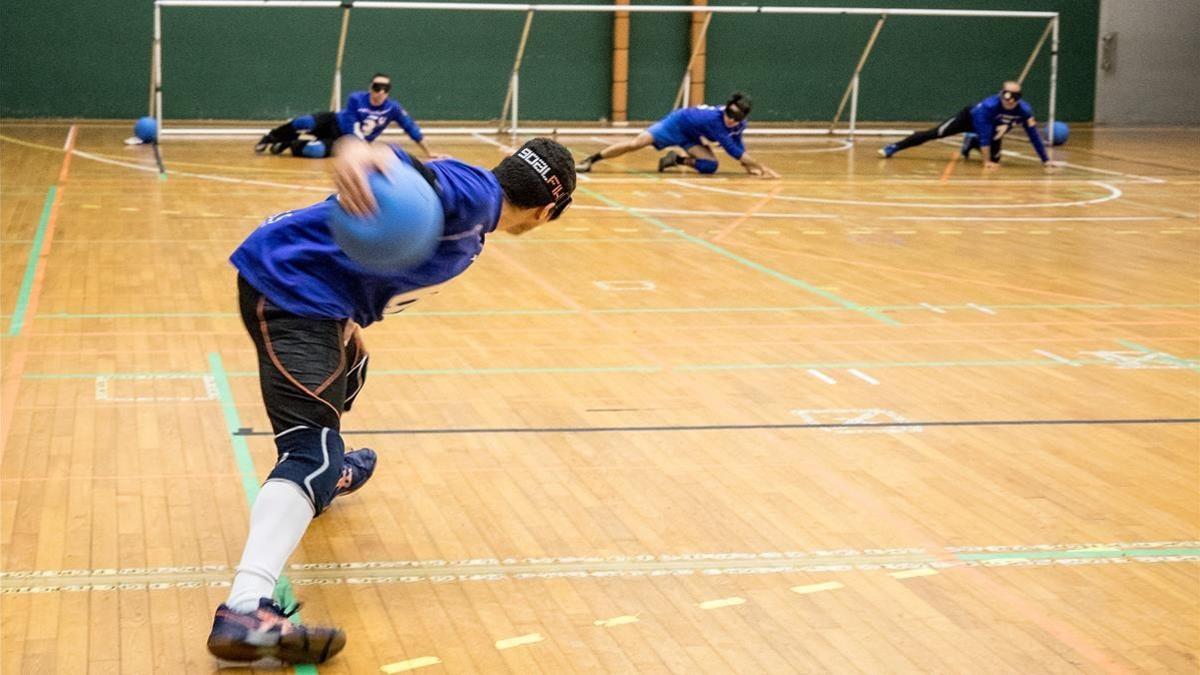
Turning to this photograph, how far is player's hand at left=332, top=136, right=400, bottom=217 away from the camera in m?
3.99

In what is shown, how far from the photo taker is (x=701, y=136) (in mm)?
18953

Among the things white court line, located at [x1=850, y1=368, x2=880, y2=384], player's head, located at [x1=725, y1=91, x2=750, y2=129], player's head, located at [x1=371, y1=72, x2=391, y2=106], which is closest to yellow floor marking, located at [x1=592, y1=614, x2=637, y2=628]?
white court line, located at [x1=850, y1=368, x2=880, y2=384]

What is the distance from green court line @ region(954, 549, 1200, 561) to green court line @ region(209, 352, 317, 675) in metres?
2.43

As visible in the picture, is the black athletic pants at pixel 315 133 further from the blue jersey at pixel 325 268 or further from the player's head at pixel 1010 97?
the blue jersey at pixel 325 268

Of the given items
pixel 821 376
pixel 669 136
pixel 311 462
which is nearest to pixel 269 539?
pixel 311 462

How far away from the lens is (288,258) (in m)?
4.78

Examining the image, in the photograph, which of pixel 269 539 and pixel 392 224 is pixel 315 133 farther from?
pixel 392 224

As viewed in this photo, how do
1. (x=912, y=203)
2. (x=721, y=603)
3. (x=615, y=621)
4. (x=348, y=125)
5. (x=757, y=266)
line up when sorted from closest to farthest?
(x=615, y=621), (x=721, y=603), (x=757, y=266), (x=912, y=203), (x=348, y=125)

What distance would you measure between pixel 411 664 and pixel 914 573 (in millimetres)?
1908

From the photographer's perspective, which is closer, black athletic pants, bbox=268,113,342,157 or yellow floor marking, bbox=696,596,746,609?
yellow floor marking, bbox=696,596,746,609

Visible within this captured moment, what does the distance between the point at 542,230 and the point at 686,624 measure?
9.72 m

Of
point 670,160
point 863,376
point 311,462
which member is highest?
point 670,160

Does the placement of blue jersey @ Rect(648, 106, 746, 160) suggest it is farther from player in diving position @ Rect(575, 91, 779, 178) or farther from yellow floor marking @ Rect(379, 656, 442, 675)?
yellow floor marking @ Rect(379, 656, 442, 675)

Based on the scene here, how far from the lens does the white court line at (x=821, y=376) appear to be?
8555mm
